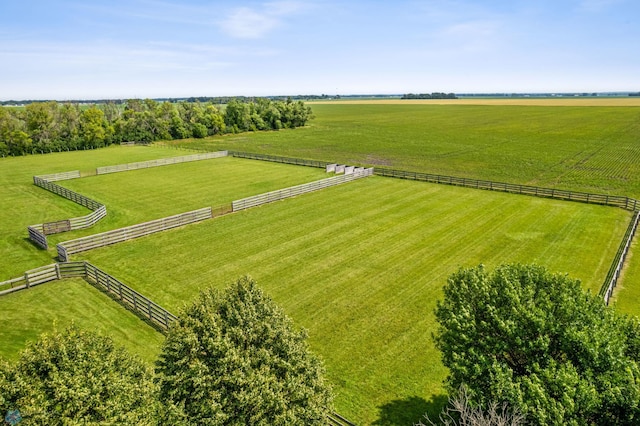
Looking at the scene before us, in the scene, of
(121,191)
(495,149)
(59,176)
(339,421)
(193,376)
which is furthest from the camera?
(495,149)

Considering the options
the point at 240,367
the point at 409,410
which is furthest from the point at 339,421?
the point at 240,367

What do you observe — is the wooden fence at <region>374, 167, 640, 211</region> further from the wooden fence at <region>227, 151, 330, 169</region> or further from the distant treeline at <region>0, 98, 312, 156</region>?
the distant treeline at <region>0, 98, 312, 156</region>

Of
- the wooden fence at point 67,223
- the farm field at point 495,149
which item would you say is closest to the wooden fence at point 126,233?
the wooden fence at point 67,223

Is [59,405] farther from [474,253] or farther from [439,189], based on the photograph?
[439,189]

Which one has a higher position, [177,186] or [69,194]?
[69,194]

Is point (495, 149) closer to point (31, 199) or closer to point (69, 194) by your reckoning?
point (69, 194)

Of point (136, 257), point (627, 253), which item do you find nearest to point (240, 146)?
point (136, 257)
